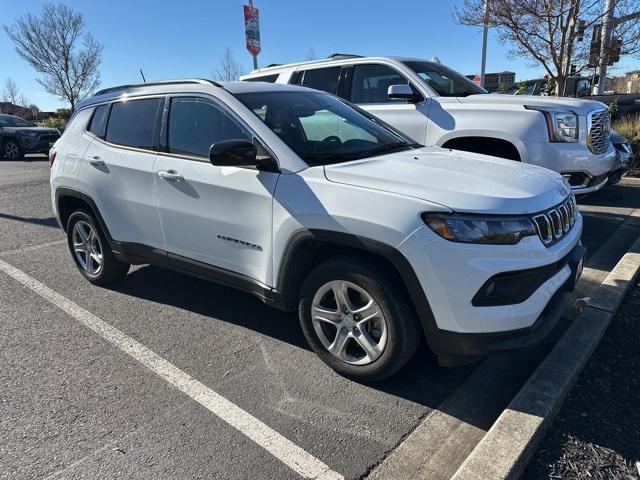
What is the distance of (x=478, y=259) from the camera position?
2438 millimetres

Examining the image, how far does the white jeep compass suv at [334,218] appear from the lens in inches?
98.9

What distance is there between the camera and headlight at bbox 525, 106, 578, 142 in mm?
5352

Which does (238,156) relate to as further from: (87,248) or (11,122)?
(11,122)

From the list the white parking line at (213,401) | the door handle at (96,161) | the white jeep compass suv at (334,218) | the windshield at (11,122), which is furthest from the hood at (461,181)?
the windshield at (11,122)

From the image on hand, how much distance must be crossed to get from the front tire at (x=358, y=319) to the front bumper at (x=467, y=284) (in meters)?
0.17

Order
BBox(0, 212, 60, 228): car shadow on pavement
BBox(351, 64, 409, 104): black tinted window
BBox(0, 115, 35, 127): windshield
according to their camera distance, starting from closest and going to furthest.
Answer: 1. BBox(351, 64, 409, 104): black tinted window
2. BBox(0, 212, 60, 228): car shadow on pavement
3. BBox(0, 115, 35, 127): windshield

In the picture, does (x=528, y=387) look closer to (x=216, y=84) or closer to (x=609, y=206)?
(x=216, y=84)

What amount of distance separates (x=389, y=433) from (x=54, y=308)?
3.15 meters

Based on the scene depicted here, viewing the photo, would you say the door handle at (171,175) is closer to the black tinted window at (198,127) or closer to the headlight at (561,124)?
the black tinted window at (198,127)

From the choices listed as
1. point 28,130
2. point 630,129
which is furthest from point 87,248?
point 28,130

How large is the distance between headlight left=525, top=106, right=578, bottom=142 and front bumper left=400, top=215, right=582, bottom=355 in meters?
3.26

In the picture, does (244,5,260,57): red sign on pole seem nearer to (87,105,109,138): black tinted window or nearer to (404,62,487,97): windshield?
(404,62,487,97): windshield

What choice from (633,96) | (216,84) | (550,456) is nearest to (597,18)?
(633,96)

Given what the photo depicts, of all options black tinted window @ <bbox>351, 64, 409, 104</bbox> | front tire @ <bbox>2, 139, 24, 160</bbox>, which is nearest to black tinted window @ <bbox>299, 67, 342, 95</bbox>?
black tinted window @ <bbox>351, 64, 409, 104</bbox>
